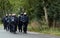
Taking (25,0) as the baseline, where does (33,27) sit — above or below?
below

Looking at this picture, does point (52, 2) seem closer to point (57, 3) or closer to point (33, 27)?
point (57, 3)

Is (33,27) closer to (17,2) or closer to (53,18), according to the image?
(53,18)

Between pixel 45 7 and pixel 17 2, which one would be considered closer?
pixel 45 7

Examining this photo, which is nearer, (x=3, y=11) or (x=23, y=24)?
Result: (x=23, y=24)

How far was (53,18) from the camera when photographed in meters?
28.2

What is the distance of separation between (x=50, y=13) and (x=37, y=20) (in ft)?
9.28

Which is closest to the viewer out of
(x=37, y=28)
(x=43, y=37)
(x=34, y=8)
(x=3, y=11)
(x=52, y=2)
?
(x=43, y=37)

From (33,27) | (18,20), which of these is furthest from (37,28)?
(18,20)

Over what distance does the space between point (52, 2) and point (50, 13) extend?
1220 millimetres

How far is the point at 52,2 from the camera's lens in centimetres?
2770

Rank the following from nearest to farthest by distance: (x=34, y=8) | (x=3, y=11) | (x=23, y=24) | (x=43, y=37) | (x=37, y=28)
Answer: (x=43, y=37), (x=23, y=24), (x=37, y=28), (x=34, y=8), (x=3, y=11)

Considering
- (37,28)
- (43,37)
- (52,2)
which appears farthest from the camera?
(52,2)

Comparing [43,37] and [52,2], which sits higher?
[52,2]

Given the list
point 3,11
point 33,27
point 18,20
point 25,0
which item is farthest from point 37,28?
point 3,11
